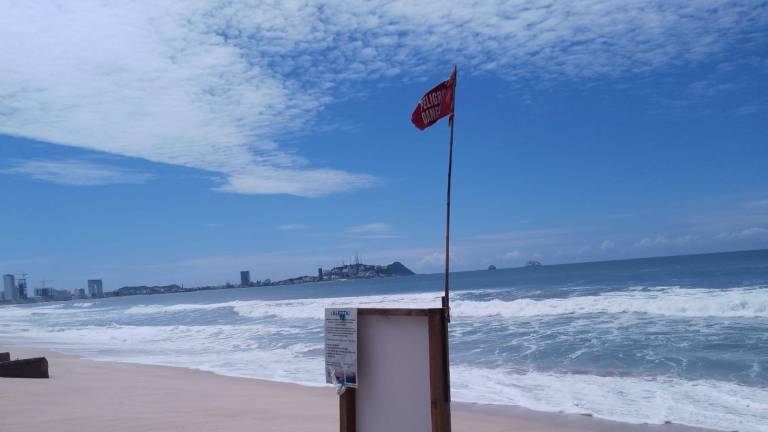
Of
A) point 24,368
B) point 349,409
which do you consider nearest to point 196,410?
point 349,409

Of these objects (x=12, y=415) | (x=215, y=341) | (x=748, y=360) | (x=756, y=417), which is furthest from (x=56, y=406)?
(x=215, y=341)

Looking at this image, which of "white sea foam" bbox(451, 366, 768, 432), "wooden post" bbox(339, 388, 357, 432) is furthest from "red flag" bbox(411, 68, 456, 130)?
"white sea foam" bbox(451, 366, 768, 432)

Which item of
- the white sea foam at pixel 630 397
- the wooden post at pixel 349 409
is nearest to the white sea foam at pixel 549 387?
the white sea foam at pixel 630 397

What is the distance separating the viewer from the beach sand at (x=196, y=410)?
25.9 ft

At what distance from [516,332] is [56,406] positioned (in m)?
13.0

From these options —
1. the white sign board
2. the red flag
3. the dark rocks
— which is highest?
the red flag

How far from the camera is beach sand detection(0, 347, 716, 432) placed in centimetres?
788

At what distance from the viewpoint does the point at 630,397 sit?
9.66 meters

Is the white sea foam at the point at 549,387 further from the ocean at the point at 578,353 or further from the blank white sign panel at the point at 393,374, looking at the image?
the blank white sign panel at the point at 393,374

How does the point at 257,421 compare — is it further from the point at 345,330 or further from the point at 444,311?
the point at 444,311

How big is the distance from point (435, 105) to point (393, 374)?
89.2 inches

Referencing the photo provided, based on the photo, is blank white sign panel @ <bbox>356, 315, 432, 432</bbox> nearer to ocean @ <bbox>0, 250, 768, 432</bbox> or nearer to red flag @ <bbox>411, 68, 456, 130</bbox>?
red flag @ <bbox>411, 68, 456, 130</bbox>

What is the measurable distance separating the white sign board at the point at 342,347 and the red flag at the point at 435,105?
1.76 metres

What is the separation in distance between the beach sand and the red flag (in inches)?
160
